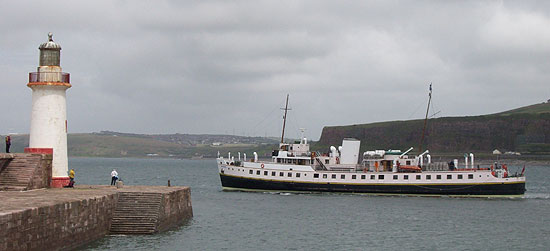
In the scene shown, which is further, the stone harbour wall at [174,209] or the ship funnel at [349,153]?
the ship funnel at [349,153]

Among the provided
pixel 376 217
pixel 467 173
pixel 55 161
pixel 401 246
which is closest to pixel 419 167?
pixel 467 173

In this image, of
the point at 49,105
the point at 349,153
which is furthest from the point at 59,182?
the point at 349,153

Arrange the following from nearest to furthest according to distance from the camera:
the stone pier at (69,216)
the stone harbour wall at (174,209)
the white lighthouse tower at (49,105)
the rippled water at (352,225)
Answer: the stone pier at (69,216)
the stone harbour wall at (174,209)
the rippled water at (352,225)
the white lighthouse tower at (49,105)

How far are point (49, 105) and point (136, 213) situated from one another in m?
7.95

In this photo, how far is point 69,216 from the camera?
24953 millimetres

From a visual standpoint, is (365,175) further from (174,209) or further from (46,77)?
(46,77)

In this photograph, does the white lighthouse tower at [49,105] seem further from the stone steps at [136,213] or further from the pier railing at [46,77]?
the stone steps at [136,213]

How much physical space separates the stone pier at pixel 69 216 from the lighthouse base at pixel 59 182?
150 centimetres

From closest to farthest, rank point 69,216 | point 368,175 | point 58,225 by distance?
point 58,225, point 69,216, point 368,175

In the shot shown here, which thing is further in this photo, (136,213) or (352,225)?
(352,225)

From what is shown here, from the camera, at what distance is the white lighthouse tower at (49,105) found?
1345 inches

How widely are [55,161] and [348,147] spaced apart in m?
38.3

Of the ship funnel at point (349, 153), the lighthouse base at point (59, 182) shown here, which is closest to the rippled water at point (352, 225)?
the ship funnel at point (349, 153)

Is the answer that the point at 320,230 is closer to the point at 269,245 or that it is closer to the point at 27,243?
the point at 269,245
